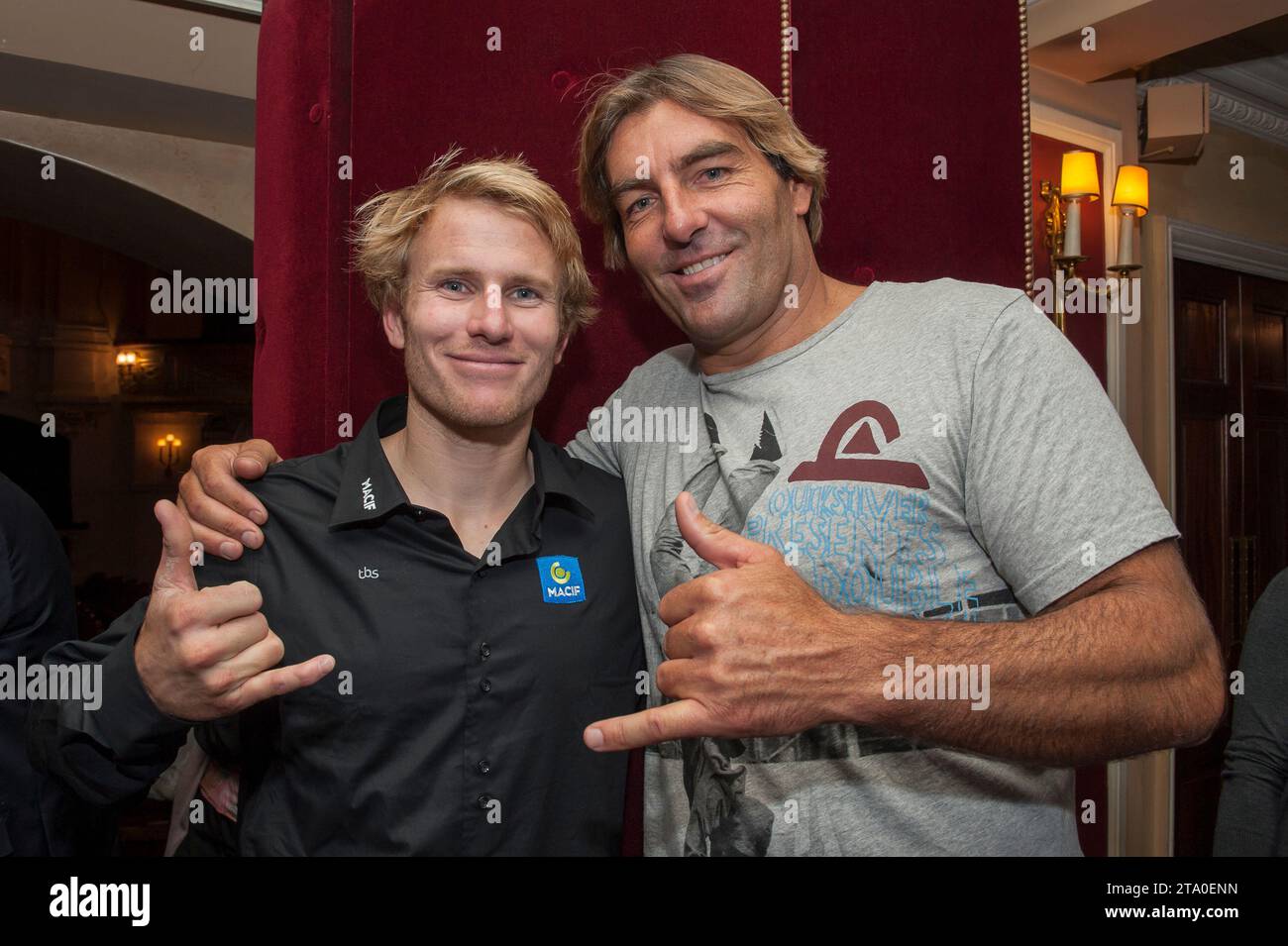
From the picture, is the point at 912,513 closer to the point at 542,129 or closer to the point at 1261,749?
the point at 542,129

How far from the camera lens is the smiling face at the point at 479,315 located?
1.29 m

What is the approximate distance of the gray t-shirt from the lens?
1.06m

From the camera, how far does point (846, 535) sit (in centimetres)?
115

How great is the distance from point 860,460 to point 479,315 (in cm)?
57

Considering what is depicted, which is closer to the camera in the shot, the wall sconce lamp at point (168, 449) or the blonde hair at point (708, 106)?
the blonde hair at point (708, 106)

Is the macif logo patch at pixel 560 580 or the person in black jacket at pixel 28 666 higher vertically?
the macif logo patch at pixel 560 580

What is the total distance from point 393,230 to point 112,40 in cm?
256
